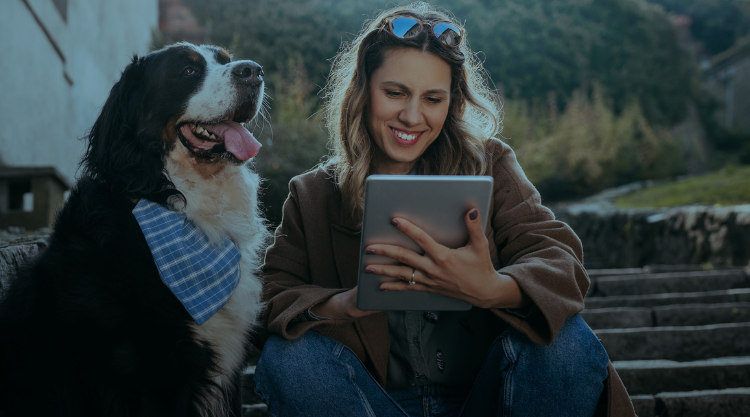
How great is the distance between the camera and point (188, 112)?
5.49 feet

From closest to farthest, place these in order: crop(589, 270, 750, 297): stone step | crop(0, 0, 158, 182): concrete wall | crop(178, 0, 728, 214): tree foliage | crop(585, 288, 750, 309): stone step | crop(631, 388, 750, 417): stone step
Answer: crop(631, 388, 750, 417): stone step < crop(585, 288, 750, 309): stone step < crop(589, 270, 750, 297): stone step < crop(0, 0, 158, 182): concrete wall < crop(178, 0, 728, 214): tree foliage

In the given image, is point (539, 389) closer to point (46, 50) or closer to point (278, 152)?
point (278, 152)

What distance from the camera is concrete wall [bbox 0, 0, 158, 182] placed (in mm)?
4125

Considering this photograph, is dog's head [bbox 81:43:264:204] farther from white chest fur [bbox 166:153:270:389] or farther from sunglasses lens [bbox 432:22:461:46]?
sunglasses lens [bbox 432:22:461:46]

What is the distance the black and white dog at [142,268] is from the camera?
1303 millimetres

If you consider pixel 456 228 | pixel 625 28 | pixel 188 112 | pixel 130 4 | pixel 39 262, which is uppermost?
pixel 625 28

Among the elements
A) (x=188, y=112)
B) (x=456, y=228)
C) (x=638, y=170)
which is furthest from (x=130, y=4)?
(x=638, y=170)

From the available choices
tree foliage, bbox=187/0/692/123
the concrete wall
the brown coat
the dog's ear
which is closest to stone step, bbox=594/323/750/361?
the brown coat

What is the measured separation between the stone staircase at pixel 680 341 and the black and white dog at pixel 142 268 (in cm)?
154

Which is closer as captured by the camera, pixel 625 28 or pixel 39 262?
pixel 39 262

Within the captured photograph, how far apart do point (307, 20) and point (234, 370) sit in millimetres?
11384

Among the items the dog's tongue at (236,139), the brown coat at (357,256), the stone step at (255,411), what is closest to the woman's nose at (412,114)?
the brown coat at (357,256)

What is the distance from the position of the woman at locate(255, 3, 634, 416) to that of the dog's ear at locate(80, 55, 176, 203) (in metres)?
0.42

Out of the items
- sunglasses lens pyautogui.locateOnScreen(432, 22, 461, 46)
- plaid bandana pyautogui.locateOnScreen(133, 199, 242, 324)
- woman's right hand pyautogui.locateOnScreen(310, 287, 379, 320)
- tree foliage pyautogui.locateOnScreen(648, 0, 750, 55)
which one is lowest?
woman's right hand pyautogui.locateOnScreen(310, 287, 379, 320)
